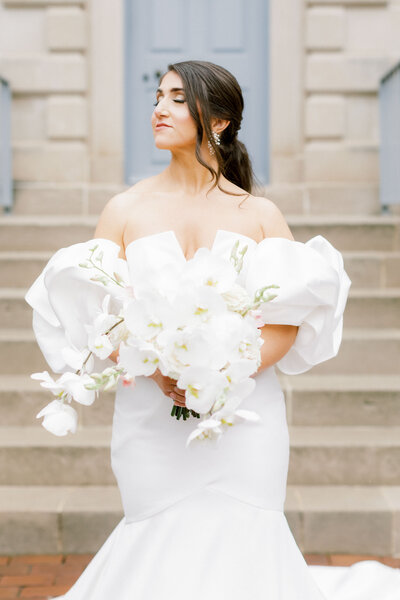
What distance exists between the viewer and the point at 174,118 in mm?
2078

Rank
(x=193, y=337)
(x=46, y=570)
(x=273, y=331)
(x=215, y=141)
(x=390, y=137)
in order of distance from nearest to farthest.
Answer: (x=193, y=337) → (x=273, y=331) → (x=215, y=141) → (x=46, y=570) → (x=390, y=137)

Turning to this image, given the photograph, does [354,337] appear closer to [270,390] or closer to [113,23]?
[270,390]

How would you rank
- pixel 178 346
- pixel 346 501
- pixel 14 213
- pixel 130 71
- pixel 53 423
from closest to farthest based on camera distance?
pixel 178 346
pixel 53 423
pixel 346 501
pixel 14 213
pixel 130 71

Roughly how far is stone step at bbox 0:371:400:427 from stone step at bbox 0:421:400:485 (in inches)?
10.7

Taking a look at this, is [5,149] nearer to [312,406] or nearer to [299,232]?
[299,232]

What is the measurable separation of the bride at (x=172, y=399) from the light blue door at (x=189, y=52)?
4.57 metres

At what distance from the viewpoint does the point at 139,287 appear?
64.6 inches

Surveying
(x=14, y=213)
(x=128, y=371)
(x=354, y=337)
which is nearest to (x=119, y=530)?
(x=128, y=371)

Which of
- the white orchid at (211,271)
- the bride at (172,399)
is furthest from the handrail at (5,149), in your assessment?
the white orchid at (211,271)

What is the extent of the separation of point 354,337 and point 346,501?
1.18 meters

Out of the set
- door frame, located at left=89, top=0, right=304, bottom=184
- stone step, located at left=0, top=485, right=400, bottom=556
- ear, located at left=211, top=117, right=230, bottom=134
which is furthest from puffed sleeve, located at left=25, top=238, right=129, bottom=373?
door frame, located at left=89, top=0, right=304, bottom=184

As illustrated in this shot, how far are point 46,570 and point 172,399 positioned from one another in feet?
5.61

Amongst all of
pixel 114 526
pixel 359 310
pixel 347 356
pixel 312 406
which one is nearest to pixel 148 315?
pixel 114 526

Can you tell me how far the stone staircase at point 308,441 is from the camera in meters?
3.42
